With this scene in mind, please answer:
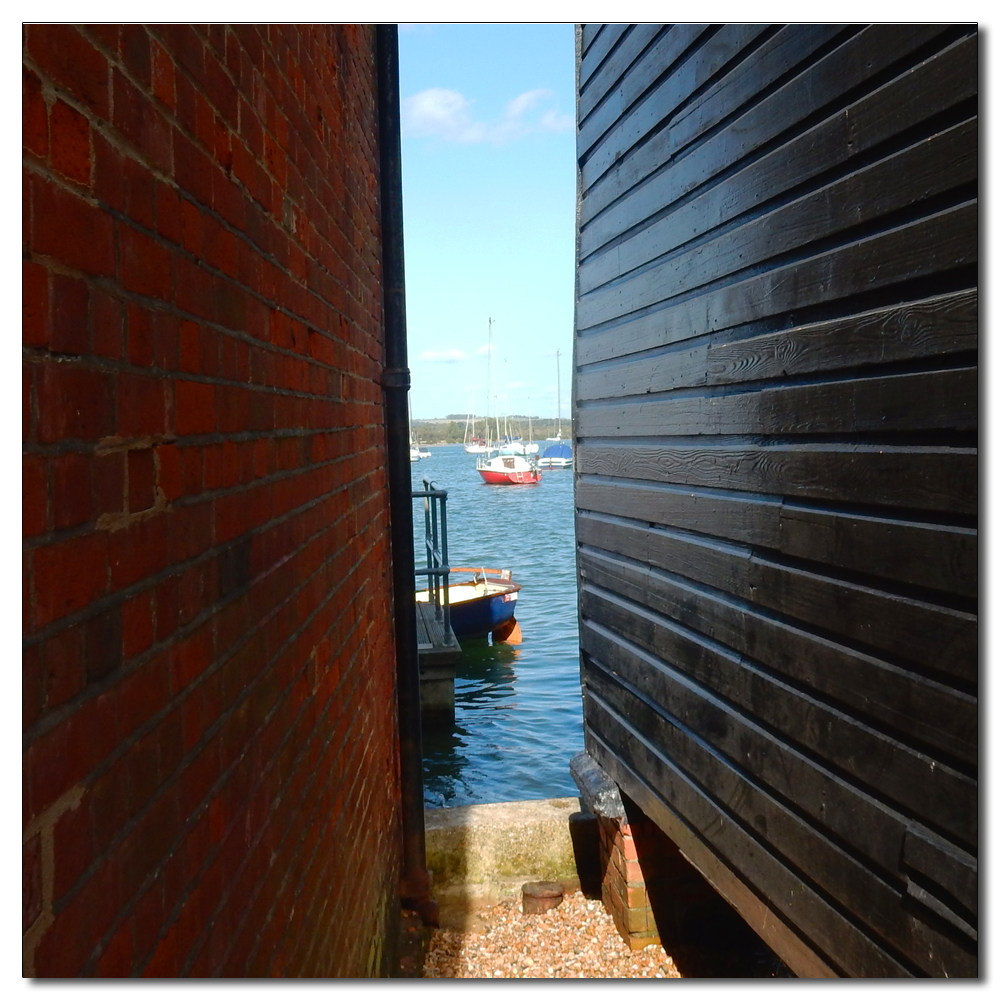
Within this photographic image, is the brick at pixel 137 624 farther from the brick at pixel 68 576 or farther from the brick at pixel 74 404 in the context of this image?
the brick at pixel 74 404

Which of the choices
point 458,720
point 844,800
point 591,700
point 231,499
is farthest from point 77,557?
point 458,720

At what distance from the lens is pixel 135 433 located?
109 centimetres

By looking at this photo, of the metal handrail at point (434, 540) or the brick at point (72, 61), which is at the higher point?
the brick at point (72, 61)

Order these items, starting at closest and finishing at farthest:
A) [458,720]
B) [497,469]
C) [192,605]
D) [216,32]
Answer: [192,605]
[216,32]
[458,720]
[497,469]

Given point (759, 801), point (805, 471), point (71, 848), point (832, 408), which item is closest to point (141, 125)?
point (71, 848)

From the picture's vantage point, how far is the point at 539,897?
5004mm

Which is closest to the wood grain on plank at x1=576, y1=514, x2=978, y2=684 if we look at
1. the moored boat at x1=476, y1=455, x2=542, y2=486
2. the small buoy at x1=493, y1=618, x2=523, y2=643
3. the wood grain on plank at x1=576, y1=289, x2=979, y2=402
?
the wood grain on plank at x1=576, y1=289, x2=979, y2=402

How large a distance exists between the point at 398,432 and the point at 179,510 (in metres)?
2.75

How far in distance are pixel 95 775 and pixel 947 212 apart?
1.92 m

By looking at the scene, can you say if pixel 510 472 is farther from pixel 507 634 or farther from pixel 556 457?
pixel 507 634

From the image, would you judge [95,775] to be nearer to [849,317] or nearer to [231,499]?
[231,499]

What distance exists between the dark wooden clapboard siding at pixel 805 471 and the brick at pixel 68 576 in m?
1.64

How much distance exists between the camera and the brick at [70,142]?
91cm

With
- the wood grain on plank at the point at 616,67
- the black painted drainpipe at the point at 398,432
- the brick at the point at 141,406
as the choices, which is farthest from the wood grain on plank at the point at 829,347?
the brick at the point at 141,406
